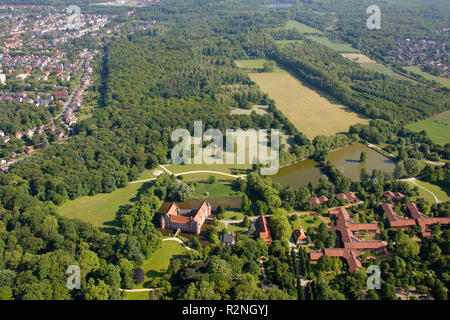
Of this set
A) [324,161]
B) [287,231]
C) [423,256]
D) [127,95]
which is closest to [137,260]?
[287,231]

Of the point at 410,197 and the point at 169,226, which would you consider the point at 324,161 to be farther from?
the point at 169,226

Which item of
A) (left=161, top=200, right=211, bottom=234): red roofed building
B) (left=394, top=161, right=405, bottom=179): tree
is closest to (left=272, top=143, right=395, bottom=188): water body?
(left=394, top=161, right=405, bottom=179): tree

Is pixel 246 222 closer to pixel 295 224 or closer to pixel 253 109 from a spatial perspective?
pixel 295 224

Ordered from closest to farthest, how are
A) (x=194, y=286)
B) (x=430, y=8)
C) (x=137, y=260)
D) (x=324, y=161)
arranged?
(x=194, y=286) → (x=137, y=260) → (x=324, y=161) → (x=430, y=8)

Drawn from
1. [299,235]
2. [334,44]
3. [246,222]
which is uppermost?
[334,44]

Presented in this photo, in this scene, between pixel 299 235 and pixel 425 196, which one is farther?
pixel 425 196

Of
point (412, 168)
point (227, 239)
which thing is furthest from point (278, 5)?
point (227, 239)

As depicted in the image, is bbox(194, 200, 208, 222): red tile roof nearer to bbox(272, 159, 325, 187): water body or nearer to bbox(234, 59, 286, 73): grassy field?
bbox(272, 159, 325, 187): water body
